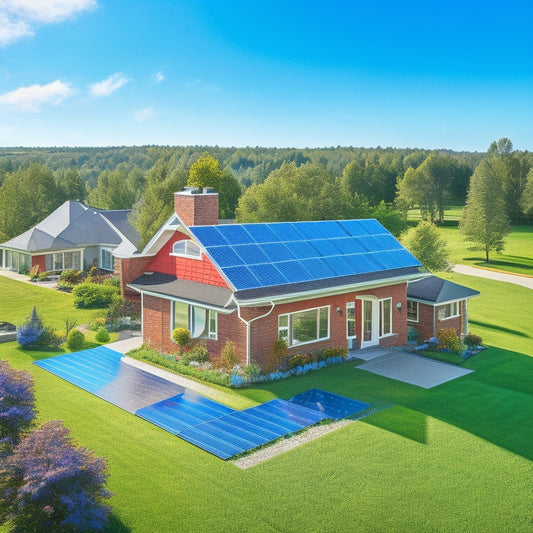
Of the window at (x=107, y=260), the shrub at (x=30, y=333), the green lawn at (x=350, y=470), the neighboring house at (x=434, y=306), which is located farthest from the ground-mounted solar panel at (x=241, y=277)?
the window at (x=107, y=260)

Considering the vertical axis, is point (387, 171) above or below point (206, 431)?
above

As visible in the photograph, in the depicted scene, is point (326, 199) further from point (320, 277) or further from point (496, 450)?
point (496, 450)

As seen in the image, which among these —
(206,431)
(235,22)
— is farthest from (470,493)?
(235,22)

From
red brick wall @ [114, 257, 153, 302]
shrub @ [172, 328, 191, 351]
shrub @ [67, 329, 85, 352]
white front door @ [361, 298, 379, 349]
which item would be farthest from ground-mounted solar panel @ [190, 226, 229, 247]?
shrub @ [67, 329, 85, 352]

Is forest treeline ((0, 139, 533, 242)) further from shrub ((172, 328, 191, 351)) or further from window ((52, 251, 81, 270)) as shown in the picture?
shrub ((172, 328, 191, 351))

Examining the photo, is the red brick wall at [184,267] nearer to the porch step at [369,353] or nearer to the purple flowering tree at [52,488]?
the porch step at [369,353]
